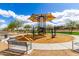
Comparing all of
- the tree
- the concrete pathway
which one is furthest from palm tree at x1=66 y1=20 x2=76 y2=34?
the tree

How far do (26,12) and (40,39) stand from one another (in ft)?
1.01

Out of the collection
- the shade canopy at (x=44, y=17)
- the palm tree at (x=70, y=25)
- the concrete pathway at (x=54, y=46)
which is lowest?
the concrete pathway at (x=54, y=46)

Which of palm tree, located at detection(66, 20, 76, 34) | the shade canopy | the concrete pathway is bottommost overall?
the concrete pathway

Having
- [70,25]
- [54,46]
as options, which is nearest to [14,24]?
[54,46]

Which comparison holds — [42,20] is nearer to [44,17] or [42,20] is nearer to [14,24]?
[44,17]

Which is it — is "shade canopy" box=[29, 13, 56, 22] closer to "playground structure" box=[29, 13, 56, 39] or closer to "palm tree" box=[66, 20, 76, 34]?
"playground structure" box=[29, 13, 56, 39]

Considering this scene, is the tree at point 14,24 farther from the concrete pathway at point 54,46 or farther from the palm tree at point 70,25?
the palm tree at point 70,25

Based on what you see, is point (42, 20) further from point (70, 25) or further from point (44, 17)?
point (70, 25)

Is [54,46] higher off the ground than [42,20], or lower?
lower

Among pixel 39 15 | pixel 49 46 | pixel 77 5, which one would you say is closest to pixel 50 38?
pixel 49 46

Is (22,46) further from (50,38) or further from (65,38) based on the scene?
(65,38)

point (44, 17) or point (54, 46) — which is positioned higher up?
point (44, 17)

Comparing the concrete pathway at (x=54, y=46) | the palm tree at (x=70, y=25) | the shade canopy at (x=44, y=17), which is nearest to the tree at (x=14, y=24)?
the shade canopy at (x=44, y=17)

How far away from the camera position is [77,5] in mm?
2289
